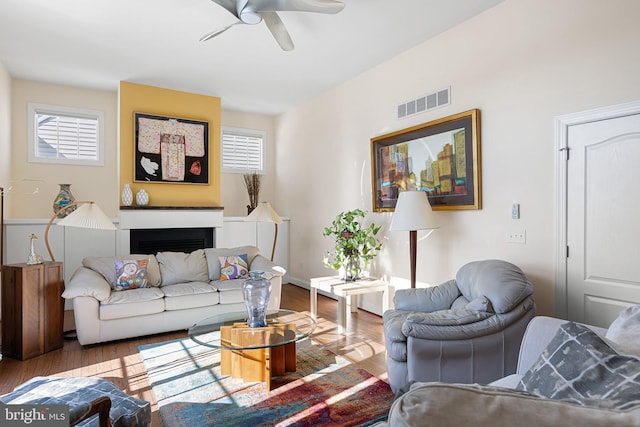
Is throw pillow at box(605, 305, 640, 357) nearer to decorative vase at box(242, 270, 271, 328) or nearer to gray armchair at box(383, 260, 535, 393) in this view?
gray armchair at box(383, 260, 535, 393)

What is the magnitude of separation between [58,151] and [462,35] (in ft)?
18.1

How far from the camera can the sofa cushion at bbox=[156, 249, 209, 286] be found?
14.2ft

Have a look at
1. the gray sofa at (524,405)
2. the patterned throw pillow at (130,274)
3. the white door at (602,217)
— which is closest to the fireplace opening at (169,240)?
the patterned throw pillow at (130,274)

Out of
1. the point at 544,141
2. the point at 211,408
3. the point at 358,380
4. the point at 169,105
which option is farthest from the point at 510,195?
the point at 169,105

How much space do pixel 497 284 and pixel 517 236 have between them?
0.77m

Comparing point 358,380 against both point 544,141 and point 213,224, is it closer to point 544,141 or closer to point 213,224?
point 544,141

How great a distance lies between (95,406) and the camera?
147cm

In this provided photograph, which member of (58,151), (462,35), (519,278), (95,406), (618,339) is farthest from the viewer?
(58,151)

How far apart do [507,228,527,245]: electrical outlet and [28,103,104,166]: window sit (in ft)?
18.3

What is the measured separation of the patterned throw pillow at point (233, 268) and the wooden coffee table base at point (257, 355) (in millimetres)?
1613

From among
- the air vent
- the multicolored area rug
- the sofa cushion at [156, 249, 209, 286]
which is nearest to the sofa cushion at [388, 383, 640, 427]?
the multicolored area rug

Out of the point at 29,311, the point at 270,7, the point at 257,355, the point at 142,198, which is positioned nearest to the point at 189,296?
the point at 29,311

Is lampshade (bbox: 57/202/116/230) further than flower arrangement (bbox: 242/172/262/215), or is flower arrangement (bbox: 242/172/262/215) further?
flower arrangement (bbox: 242/172/262/215)

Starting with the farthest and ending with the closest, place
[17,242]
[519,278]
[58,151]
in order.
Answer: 1. [58,151]
2. [17,242]
3. [519,278]
